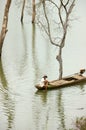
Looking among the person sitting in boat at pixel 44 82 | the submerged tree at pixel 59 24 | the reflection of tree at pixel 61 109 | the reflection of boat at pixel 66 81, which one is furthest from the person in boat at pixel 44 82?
the submerged tree at pixel 59 24

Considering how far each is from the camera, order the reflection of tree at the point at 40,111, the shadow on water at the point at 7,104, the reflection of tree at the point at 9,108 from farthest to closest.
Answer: the shadow on water at the point at 7,104
the reflection of tree at the point at 9,108
the reflection of tree at the point at 40,111

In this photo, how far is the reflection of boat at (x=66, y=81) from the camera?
2473 centimetres

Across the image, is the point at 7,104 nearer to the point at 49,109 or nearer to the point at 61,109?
the point at 49,109

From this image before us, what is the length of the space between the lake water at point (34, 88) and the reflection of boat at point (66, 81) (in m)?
0.29

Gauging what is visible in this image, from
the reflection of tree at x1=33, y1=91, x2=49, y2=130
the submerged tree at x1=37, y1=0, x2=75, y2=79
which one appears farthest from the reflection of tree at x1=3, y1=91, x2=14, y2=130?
the submerged tree at x1=37, y1=0, x2=75, y2=79

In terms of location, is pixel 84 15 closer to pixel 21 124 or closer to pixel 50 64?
pixel 50 64

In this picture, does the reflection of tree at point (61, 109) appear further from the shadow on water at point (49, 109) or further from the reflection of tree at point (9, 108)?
the reflection of tree at point (9, 108)

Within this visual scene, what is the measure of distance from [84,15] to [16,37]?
1990 centimetres

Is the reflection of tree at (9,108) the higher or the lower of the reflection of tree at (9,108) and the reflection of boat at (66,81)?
the lower

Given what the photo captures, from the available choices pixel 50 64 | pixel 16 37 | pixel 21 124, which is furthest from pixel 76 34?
pixel 21 124

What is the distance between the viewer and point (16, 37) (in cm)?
4506

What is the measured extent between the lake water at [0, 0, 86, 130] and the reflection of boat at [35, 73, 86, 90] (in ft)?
0.95

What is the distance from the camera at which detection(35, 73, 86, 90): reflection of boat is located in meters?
24.7

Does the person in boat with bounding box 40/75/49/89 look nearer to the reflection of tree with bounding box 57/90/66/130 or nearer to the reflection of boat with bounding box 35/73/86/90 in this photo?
the reflection of boat with bounding box 35/73/86/90
